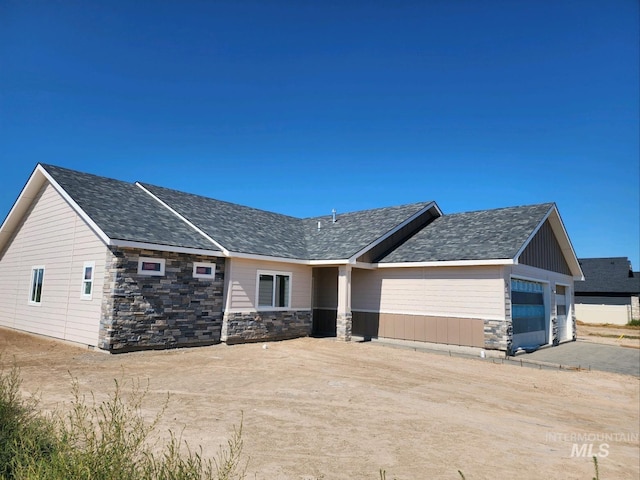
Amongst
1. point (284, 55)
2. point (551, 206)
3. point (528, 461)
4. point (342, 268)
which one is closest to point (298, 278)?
point (342, 268)

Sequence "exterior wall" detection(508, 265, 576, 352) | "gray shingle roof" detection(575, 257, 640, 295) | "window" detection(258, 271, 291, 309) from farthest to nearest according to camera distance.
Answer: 1. "gray shingle roof" detection(575, 257, 640, 295)
2. "window" detection(258, 271, 291, 309)
3. "exterior wall" detection(508, 265, 576, 352)

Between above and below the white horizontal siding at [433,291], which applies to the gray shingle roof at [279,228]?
above

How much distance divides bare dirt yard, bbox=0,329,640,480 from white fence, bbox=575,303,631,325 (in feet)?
98.6

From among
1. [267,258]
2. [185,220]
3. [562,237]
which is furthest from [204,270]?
[562,237]

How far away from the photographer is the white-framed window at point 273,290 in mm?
15953

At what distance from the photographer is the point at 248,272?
1545 centimetres

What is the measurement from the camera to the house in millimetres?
36562

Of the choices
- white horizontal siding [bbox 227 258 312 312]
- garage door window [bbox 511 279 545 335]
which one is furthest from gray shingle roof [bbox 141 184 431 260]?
garage door window [bbox 511 279 545 335]

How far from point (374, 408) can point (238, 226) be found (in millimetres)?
12105

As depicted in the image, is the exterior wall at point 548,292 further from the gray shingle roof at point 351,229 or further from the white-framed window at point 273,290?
the white-framed window at point 273,290

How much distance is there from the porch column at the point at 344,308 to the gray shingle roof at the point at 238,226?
206 cm

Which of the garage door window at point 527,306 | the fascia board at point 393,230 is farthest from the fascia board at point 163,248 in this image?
the garage door window at point 527,306

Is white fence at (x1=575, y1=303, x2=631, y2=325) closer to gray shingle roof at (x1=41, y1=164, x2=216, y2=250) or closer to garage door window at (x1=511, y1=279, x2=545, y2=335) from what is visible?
garage door window at (x1=511, y1=279, x2=545, y2=335)

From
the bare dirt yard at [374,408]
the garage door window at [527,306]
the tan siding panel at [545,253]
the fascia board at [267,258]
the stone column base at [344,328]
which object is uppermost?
the tan siding panel at [545,253]
